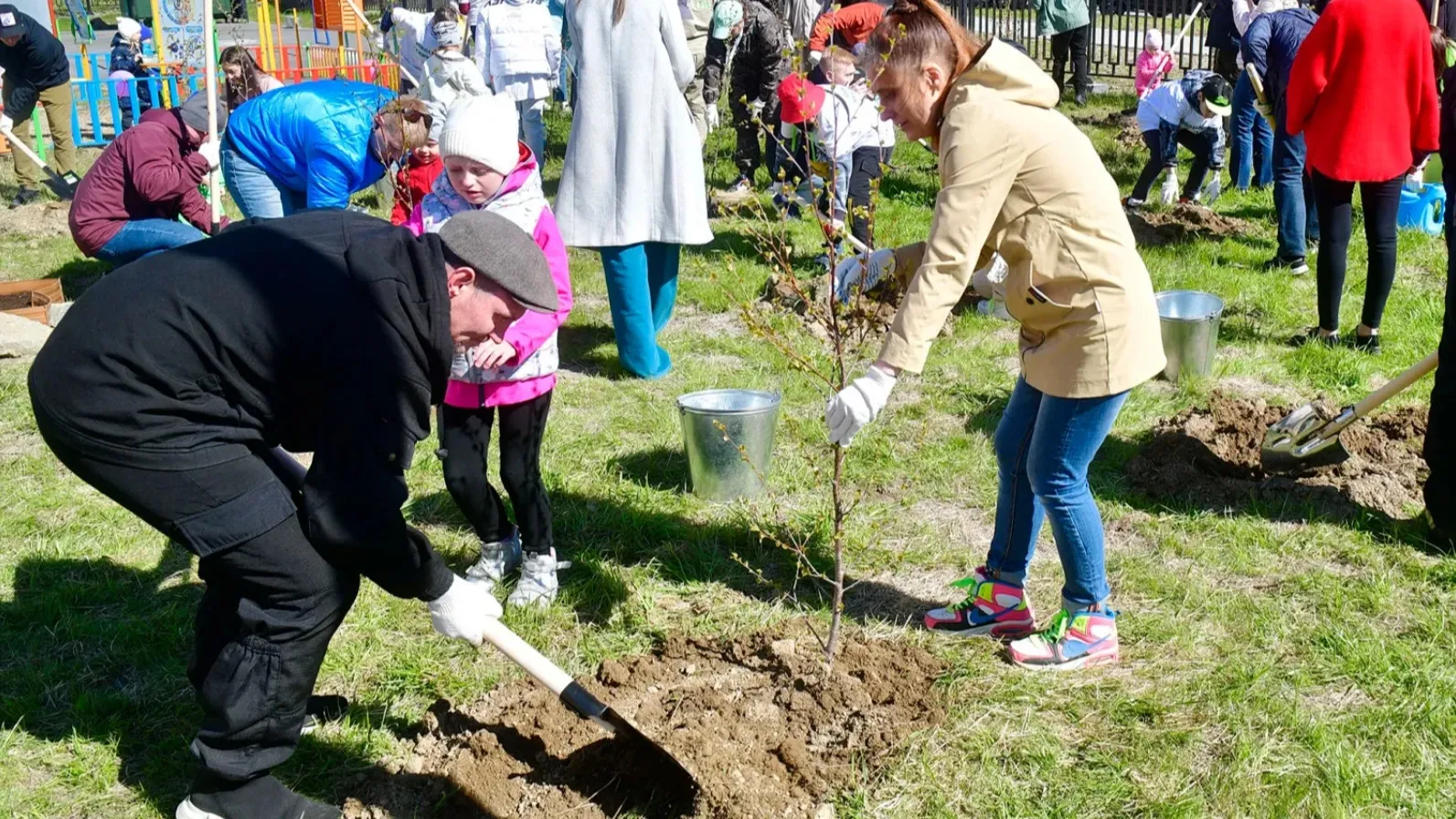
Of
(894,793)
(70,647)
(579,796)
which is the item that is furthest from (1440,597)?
(70,647)

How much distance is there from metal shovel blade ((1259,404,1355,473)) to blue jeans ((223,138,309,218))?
15.2 feet

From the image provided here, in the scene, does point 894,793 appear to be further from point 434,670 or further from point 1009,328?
point 1009,328

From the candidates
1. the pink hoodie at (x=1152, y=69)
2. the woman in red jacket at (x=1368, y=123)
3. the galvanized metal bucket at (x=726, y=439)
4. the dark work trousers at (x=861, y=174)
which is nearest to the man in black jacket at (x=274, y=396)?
the galvanized metal bucket at (x=726, y=439)

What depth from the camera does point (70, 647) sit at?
3725 millimetres

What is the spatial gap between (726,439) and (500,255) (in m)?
1.89

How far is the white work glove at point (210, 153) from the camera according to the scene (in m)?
6.39

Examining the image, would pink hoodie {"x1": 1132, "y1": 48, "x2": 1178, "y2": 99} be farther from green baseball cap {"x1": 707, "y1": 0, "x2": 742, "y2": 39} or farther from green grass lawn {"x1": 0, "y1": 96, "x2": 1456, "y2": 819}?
green grass lawn {"x1": 0, "y1": 96, "x2": 1456, "y2": 819}

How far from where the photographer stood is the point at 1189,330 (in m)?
5.45

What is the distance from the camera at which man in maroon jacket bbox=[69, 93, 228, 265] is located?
640 cm

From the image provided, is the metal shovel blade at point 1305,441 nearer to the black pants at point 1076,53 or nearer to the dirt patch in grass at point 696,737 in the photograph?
the dirt patch in grass at point 696,737

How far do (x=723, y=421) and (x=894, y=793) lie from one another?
1.69 meters

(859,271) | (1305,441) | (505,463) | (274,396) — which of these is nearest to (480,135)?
(505,463)

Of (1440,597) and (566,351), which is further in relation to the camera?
(566,351)

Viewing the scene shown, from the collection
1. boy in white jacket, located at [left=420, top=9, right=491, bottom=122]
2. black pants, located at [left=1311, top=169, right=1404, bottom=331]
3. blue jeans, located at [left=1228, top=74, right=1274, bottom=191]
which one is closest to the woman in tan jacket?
black pants, located at [left=1311, top=169, right=1404, bottom=331]
